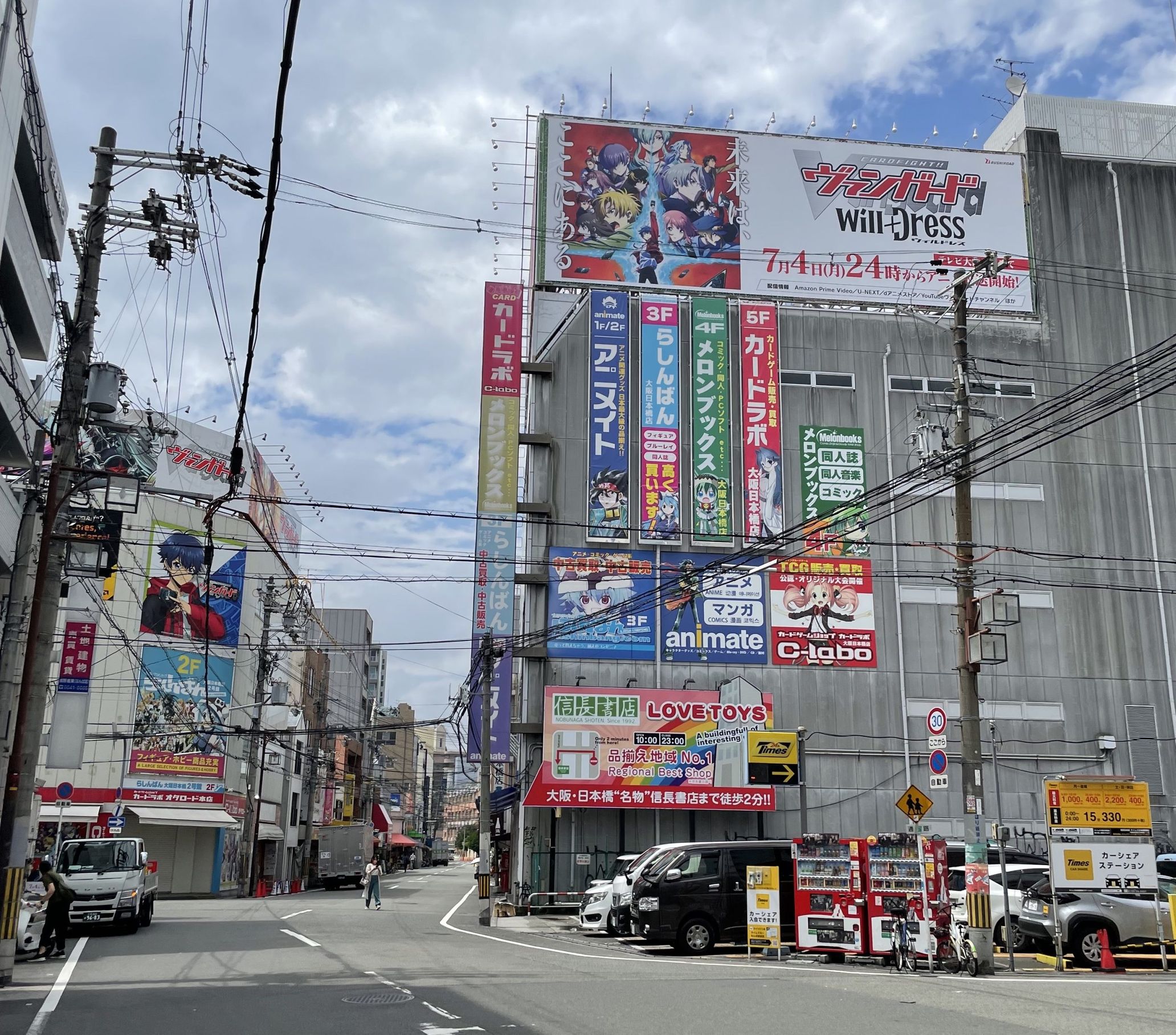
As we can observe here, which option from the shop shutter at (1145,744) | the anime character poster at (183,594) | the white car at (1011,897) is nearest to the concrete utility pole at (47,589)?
the white car at (1011,897)

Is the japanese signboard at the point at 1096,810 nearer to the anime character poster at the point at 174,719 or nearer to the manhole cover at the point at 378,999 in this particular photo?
the manhole cover at the point at 378,999

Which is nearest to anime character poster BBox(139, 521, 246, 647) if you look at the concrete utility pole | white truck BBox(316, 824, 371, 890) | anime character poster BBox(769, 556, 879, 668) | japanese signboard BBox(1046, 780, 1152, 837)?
white truck BBox(316, 824, 371, 890)

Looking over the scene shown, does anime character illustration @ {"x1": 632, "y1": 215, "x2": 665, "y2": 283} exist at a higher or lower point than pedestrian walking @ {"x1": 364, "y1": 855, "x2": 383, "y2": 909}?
higher

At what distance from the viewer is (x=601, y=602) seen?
38312mm

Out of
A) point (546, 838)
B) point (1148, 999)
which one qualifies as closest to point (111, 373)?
point (1148, 999)

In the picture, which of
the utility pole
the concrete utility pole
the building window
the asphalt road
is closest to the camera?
the asphalt road

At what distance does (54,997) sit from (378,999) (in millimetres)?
4144

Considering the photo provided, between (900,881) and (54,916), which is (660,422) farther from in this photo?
(54,916)

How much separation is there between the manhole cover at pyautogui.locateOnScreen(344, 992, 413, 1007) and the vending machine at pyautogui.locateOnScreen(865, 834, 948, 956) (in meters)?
8.36

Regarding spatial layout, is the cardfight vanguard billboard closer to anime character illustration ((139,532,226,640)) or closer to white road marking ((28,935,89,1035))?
anime character illustration ((139,532,226,640))

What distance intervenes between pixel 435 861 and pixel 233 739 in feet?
341

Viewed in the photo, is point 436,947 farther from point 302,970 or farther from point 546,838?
point 546,838

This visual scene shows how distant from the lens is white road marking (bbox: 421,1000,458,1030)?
11.7 m

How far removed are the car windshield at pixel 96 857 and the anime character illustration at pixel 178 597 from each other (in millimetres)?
23511
